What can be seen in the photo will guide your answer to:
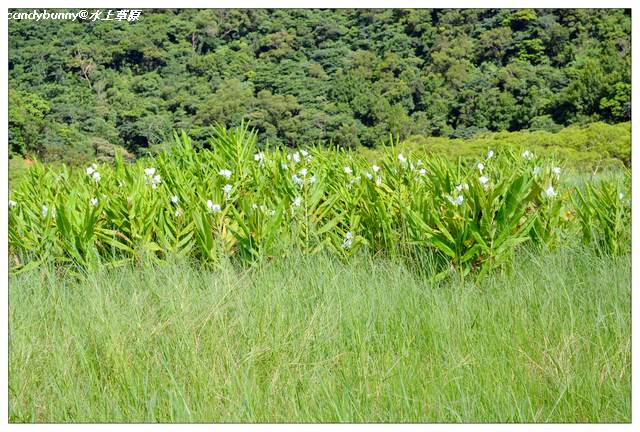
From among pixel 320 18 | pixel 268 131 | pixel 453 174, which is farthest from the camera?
pixel 320 18

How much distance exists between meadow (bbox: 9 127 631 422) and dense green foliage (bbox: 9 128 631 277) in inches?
0.4

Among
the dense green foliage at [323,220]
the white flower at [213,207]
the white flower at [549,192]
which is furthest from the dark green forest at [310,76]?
the white flower at [549,192]

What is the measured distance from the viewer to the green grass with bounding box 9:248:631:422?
1888 mm

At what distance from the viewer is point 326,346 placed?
7.20 feet

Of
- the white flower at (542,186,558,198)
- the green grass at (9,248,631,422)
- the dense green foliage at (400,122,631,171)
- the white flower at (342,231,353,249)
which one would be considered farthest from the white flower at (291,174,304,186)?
the dense green foliage at (400,122,631,171)

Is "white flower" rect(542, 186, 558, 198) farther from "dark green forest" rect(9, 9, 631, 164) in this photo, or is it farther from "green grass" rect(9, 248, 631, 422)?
"dark green forest" rect(9, 9, 631, 164)

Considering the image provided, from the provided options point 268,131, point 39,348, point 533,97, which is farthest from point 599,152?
point 39,348

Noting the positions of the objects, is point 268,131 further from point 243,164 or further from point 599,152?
point 243,164

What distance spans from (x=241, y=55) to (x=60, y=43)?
4.44m

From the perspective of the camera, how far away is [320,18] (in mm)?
20312

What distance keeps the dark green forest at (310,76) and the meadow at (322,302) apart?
44.0ft

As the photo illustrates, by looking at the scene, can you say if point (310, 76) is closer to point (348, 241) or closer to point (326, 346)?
point (348, 241)

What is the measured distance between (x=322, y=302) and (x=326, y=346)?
11.1 inches

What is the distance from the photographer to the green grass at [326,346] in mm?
1888
